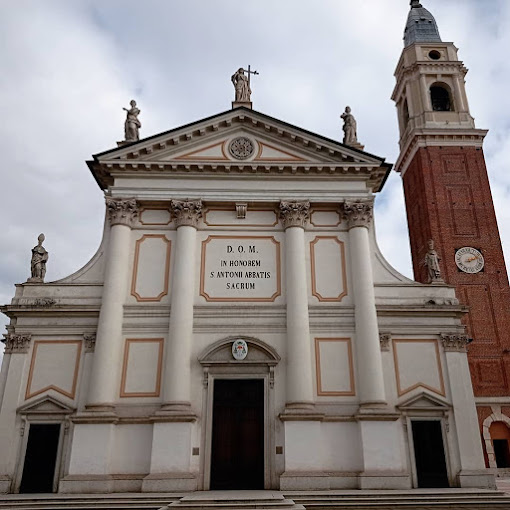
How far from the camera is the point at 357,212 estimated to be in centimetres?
1752

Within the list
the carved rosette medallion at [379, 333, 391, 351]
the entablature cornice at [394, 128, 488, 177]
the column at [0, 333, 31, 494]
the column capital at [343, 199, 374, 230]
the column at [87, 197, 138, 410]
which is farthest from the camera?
the entablature cornice at [394, 128, 488, 177]

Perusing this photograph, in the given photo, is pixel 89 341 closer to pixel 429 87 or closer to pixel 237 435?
pixel 237 435

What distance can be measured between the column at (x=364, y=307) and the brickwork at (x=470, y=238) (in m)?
11.1

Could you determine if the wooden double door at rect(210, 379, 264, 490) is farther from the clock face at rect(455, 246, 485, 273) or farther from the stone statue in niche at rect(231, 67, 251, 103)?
the clock face at rect(455, 246, 485, 273)

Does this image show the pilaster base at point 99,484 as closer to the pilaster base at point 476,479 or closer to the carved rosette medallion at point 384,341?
the carved rosette medallion at point 384,341

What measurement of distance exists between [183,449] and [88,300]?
574 centimetres

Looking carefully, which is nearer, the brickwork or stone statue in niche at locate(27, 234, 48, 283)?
stone statue in niche at locate(27, 234, 48, 283)

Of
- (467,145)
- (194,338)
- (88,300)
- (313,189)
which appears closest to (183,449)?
→ (194,338)

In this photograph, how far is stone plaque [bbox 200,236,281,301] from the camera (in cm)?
1662

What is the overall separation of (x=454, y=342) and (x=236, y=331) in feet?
23.0

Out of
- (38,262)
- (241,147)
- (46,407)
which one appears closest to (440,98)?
(241,147)

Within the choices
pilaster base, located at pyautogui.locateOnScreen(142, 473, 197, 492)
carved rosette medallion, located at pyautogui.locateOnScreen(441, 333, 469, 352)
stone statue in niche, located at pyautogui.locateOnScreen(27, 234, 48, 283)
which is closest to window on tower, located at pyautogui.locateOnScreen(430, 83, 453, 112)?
carved rosette medallion, located at pyautogui.locateOnScreen(441, 333, 469, 352)

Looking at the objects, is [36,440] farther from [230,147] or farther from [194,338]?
[230,147]

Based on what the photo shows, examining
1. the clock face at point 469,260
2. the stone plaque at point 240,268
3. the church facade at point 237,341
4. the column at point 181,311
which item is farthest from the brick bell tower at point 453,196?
the column at point 181,311
